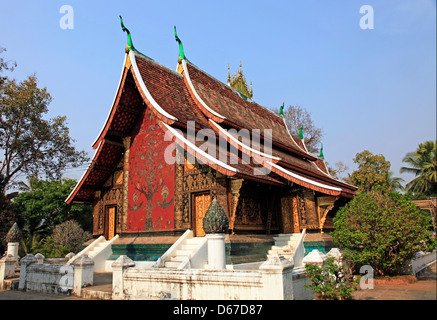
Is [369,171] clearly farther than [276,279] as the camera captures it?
Yes

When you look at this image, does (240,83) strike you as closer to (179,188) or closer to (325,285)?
(179,188)

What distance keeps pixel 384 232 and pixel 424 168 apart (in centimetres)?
2801

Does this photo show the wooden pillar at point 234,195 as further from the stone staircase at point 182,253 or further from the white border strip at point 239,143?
the white border strip at point 239,143

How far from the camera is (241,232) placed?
9.59 meters

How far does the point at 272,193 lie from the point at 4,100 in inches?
521

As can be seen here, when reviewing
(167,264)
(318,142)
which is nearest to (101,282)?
(167,264)

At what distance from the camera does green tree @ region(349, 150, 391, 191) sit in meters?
27.8

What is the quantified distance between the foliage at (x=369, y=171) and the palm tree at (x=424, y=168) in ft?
17.0

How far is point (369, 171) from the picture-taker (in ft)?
92.8

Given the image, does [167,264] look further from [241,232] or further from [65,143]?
[65,143]

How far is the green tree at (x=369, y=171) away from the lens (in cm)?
2777

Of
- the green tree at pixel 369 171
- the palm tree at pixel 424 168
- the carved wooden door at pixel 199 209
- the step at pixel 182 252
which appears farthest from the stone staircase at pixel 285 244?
the palm tree at pixel 424 168

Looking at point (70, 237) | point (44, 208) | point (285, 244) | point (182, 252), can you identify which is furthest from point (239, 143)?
point (44, 208)

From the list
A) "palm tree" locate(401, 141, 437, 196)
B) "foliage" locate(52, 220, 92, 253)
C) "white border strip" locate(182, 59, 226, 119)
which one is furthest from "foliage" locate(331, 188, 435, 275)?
"palm tree" locate(401, 141, 437, 196)
